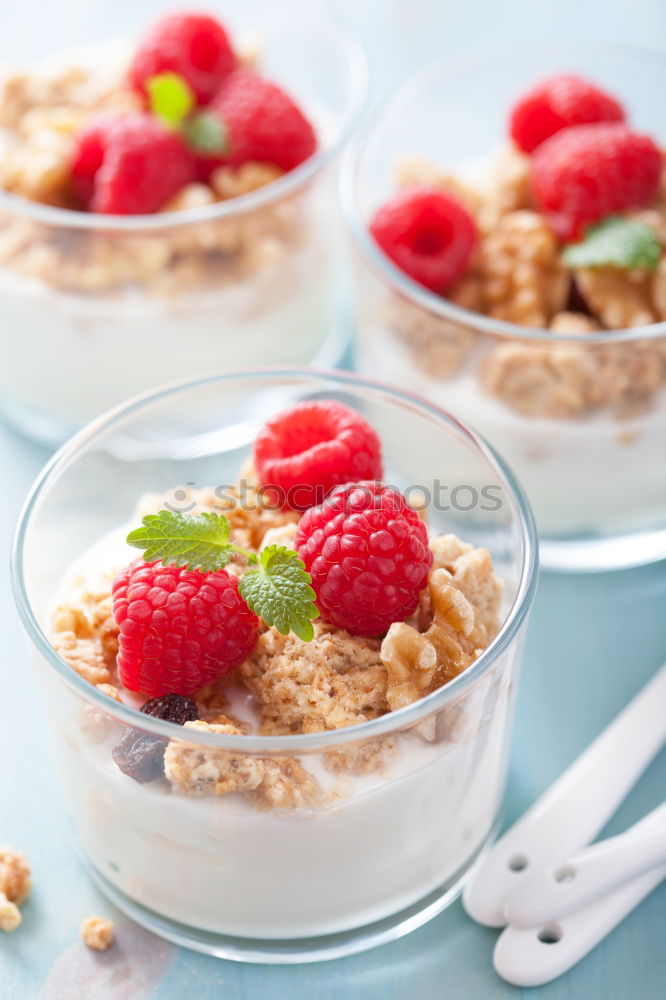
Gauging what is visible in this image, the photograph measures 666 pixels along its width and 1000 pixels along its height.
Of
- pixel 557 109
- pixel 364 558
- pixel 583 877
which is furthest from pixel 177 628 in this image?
pixel 557 109

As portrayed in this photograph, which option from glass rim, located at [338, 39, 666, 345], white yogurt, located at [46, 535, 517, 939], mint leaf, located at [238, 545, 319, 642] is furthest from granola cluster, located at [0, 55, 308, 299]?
mint leaf, located at [238, 545, 319, 642]

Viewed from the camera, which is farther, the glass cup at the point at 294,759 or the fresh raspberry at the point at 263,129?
the fresh raspberry at the point at 263,129

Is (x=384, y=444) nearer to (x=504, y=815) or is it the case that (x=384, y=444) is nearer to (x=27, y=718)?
(x=504, y=815)

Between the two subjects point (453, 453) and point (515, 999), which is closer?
point (515, 999)

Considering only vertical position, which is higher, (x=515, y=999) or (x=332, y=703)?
(x=332, y=703)

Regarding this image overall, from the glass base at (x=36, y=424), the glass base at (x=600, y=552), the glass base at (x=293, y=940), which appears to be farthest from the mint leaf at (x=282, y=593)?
the glass base at (x=36, y=424)

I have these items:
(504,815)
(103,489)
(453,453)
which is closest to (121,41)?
(103,489)

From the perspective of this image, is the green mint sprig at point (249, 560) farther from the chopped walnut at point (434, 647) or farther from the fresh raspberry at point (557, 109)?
the fresh raspberry at point (557, 109)
